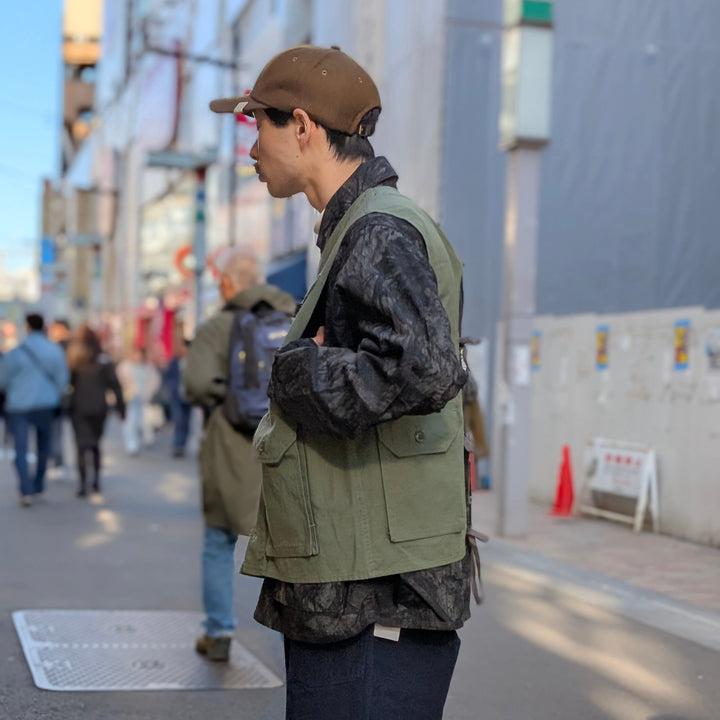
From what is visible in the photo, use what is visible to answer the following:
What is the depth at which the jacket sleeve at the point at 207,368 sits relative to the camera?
5766mm

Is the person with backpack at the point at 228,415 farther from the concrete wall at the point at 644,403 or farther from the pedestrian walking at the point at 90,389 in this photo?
the pedestrian walking at the point at 90,389

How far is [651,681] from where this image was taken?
5535mm

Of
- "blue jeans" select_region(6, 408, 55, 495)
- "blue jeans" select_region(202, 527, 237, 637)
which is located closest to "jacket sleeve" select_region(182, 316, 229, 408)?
"blue jeans" select_region(202, 527, 237, 637)

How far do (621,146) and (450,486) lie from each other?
49.0 ft

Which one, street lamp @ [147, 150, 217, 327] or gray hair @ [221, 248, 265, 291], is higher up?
street lamp @ [147, 150, 217, 327]

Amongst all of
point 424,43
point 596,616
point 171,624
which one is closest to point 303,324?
point 171,624

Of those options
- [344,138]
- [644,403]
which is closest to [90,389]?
[644,403]

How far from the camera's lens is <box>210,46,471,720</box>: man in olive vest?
2174mm

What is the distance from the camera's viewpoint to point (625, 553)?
919 centimetres

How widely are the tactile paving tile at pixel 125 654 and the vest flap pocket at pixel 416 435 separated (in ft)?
10.5

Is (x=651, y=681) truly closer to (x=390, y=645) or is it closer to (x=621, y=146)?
(x=390, y=645)

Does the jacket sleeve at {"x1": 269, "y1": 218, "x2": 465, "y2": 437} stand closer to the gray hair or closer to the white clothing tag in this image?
the white clothing tag

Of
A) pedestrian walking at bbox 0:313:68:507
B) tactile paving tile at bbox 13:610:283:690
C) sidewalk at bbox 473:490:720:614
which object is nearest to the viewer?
tactile paving tile at bbox 13:610:283:690

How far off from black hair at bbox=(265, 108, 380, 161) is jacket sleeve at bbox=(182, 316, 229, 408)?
3.35 m
